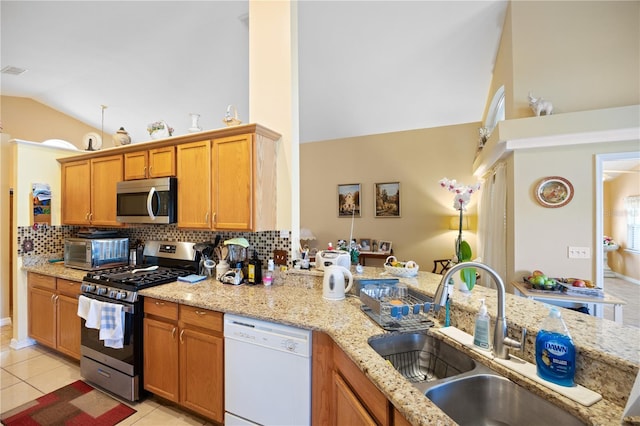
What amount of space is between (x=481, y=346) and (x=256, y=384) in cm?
126

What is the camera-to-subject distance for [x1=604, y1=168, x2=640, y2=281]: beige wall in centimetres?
424

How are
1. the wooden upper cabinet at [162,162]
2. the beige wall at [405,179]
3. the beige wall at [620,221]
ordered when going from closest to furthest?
1. the wooden upper cabinet at [162,162]
2. the beige wall at [620,221]
3. the beige wall at [405,179]

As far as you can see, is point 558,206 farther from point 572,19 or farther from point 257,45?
point 257,45

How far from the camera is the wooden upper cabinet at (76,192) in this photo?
3148 mm

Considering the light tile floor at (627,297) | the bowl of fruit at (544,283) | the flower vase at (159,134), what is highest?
the flower vase at (159,134)

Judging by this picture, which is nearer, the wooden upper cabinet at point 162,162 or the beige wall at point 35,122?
the wooden upper cabinet at point 162,162

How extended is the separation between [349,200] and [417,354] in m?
4.81

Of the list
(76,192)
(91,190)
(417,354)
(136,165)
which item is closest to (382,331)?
(417,354)

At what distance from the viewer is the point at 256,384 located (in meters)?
1.69

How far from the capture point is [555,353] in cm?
99

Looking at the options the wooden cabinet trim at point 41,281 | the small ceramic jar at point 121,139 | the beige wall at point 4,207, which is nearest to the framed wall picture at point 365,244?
the small ceramic jar at point 121,139

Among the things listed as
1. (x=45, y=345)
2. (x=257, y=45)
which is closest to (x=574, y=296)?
(x=257, y=45)

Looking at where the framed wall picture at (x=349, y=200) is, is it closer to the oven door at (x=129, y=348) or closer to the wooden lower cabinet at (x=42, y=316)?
the oven door at (x=129, y=348)

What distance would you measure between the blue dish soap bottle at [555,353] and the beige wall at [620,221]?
4.44m
